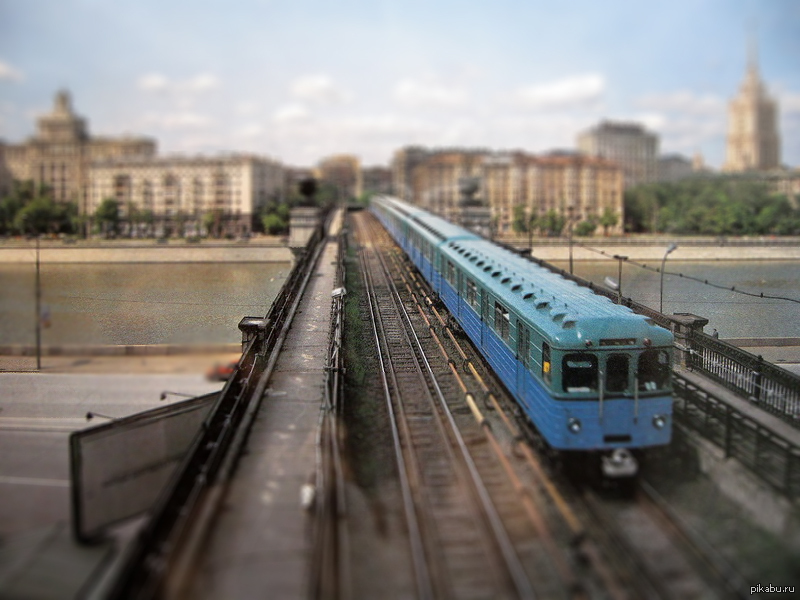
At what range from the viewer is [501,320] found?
1412 centimetres

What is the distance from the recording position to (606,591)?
7340mm

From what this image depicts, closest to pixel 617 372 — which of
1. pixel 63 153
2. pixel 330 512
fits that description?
pixel 330 512

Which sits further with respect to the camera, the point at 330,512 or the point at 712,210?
the point at 712,210

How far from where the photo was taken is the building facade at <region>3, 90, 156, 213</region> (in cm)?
2245

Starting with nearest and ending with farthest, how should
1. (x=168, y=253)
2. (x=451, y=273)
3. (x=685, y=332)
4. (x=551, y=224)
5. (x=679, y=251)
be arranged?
(x=685, y=332) < (x=451, y=273) < (x=168, y=253) < (x=679, y=251) < (x=551, y=224)

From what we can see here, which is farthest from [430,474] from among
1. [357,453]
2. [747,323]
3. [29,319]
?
[747,323]

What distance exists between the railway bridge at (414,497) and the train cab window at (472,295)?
2315mm

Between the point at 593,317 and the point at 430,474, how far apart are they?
3.47 meters

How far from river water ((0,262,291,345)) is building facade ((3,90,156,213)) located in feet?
15.3

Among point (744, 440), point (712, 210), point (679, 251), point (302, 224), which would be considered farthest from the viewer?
point (712, 210)

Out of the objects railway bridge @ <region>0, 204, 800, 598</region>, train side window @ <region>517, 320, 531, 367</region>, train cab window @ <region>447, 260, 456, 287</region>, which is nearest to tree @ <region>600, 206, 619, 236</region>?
train cab window @ <region>447, 260, 456, 287</region>

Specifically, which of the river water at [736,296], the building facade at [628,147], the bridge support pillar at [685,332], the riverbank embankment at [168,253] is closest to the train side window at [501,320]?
the bridge support pillar at [685,332]

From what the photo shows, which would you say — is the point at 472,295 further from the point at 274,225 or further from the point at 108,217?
the point at 108,217

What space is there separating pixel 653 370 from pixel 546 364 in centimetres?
156
